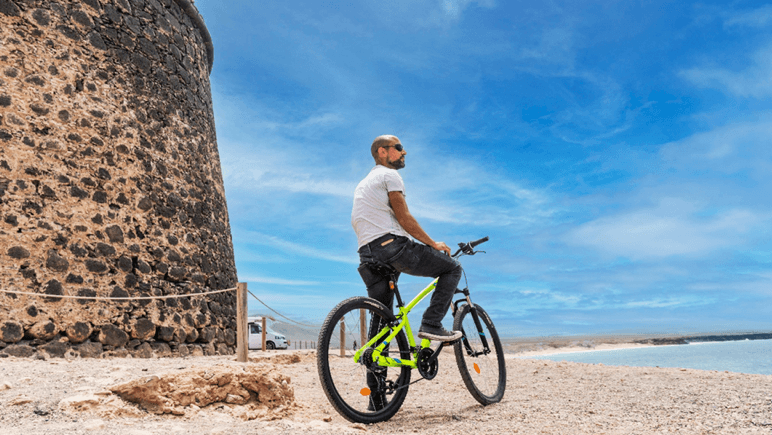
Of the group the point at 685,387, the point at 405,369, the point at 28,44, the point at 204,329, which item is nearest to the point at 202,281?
the point at 204,329

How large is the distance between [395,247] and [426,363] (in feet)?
2.97

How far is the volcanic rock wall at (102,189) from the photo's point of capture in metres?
6.84

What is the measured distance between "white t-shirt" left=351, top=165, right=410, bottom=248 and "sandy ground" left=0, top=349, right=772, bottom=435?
1230 millimetres

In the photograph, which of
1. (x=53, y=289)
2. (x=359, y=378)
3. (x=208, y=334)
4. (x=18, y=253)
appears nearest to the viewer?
(x=359, y=378)

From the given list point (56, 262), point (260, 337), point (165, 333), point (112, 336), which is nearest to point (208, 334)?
point (165, 333)

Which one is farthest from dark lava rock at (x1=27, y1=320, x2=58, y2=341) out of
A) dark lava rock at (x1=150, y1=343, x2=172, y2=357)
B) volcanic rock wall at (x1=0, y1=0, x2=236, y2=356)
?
dark lava rock at (x1=150, y1=343, x2=172, y2=357)

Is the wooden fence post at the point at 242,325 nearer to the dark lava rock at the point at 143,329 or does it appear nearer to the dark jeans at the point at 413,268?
the dark lava rock at the point at 143,329

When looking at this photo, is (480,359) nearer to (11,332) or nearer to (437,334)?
(437,334)

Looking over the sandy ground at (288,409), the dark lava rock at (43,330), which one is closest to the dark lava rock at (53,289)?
the dark lava rock at (43,330)

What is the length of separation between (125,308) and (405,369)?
5576 millimetres

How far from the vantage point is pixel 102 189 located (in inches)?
302

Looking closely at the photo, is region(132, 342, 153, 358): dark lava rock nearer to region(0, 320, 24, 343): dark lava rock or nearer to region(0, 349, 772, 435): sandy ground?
region(0, 320, 24, 343): dark lava rock

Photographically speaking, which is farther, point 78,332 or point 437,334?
point 78,332

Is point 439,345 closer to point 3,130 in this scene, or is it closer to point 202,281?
point 202,281
